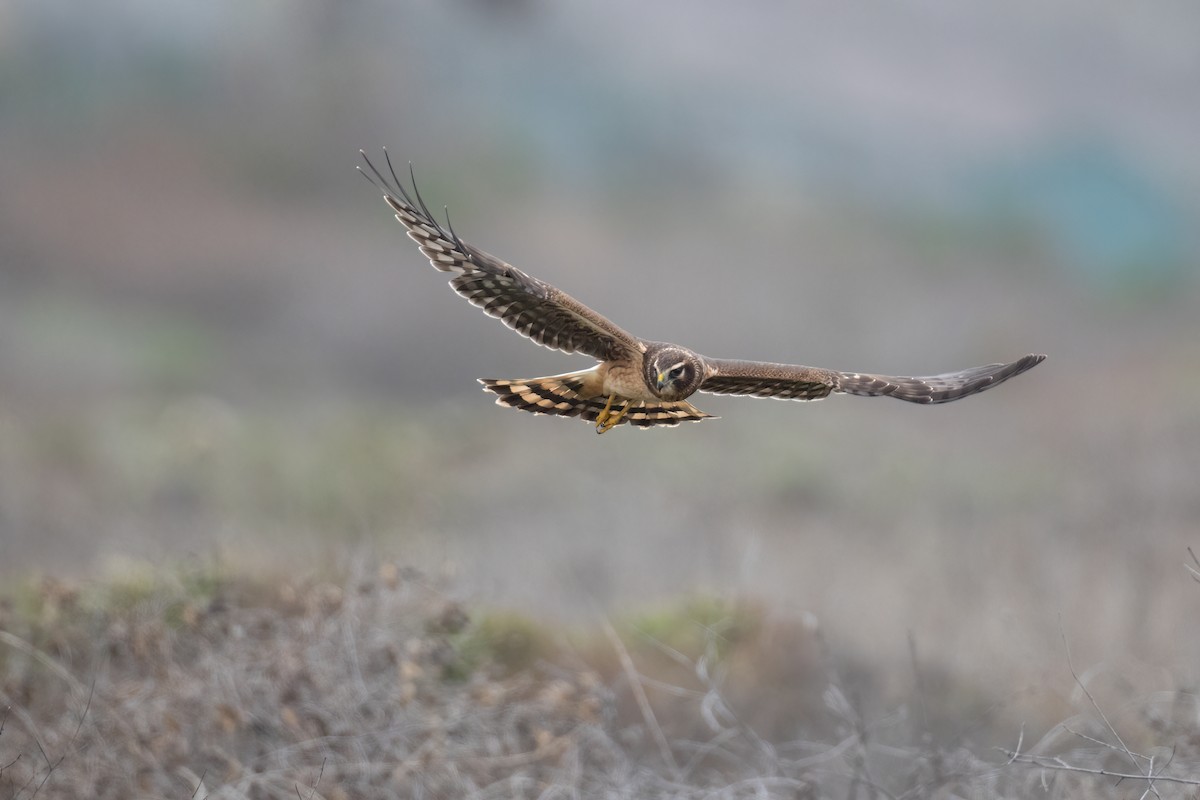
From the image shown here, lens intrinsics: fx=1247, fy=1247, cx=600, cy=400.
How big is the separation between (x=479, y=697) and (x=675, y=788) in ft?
4.35

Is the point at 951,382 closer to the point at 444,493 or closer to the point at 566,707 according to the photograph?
the point at 566,707

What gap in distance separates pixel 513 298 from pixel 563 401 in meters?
0.35

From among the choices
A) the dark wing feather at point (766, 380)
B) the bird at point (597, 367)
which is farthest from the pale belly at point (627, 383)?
the dark wing feather at point (766, 380)

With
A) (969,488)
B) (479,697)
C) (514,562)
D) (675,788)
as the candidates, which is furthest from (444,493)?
(675,788)

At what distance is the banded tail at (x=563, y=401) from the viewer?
3.69 meters

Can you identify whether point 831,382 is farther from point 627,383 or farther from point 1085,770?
point 1085,770

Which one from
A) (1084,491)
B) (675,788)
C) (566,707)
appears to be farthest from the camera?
(1084,491)

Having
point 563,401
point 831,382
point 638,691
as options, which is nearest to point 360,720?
point 638,691

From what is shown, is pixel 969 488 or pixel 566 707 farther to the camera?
pixel 969 488

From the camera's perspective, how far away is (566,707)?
5.73 metres

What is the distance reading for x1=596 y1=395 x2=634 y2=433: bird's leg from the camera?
11.8 feet

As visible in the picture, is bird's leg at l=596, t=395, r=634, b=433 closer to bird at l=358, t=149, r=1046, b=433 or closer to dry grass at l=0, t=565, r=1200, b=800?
bird at l=358, t=149, r=1046, b=433

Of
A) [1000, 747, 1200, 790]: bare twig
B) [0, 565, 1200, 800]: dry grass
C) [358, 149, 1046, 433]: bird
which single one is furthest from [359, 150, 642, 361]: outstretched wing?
[1000, 747, 1200, 790]: bare twig

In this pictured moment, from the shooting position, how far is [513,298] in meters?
3.74
